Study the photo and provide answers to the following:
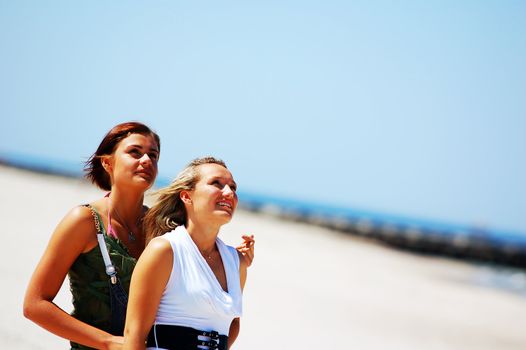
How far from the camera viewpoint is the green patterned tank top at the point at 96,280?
3598mm

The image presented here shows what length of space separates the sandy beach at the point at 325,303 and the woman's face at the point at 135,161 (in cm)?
440

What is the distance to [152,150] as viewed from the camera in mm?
3889

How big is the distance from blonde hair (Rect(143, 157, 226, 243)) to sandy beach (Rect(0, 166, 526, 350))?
14.7 feet

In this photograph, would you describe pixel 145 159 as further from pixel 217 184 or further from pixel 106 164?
pixel 217 184

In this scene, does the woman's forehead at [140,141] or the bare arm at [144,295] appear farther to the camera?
the woman's forehead at [140,141]

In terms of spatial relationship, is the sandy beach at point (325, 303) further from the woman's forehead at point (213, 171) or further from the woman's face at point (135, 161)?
the woman's forehead at point (213, 171)

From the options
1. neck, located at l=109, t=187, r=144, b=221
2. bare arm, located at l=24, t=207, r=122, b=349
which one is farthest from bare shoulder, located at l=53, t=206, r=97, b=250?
neck, located at l=109, t=187, r=144, b=221

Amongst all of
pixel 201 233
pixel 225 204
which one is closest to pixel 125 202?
pixel 201 233

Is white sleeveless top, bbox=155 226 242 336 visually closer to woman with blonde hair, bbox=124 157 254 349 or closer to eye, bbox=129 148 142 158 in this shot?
woman with blonde hair, bbox=124 157 254 349

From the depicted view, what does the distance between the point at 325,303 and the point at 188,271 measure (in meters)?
11.6

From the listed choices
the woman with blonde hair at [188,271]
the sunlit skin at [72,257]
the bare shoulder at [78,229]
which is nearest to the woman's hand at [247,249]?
the woman with blonde hair at [188,271]

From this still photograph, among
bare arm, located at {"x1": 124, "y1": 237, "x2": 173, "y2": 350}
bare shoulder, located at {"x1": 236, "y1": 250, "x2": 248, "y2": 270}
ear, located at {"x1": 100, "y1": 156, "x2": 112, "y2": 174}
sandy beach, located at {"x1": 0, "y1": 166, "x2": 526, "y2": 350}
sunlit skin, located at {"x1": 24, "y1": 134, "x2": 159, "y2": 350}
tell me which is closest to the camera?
bare arm, located at {"x1": 124, "y1": 237, "x2": 173, "y2": 350}

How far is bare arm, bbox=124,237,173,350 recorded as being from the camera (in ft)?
10.4

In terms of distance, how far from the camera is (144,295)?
317 cm
